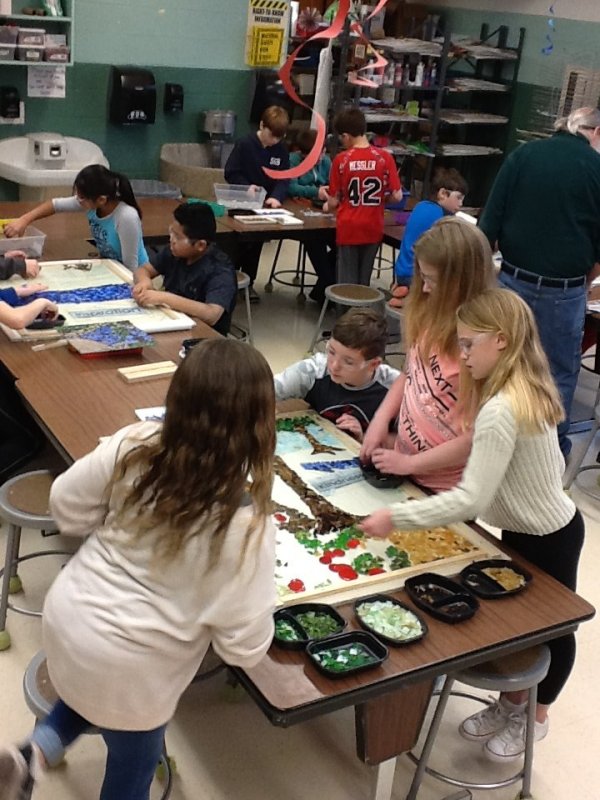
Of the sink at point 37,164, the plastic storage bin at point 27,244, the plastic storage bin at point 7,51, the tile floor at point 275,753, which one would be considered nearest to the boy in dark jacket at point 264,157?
the sink at point 37,164

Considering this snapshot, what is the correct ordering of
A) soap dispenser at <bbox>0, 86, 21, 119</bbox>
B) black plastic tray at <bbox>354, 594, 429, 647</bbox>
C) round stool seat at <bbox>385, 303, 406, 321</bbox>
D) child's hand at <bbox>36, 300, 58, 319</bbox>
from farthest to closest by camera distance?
soap dispenser at <bbox>0, 86, 21, 119</bbox>, round stool seat at <bbox>385, 303, 406, 321</bbox>, child's hand at <bbox>36, 300, 58, 319</bbox>, black plastic tray at <bbox>354, 594, 429, 647</bbox>

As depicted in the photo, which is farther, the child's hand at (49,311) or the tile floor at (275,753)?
the child's hand at (49,311)

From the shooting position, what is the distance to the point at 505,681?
6.06 feet

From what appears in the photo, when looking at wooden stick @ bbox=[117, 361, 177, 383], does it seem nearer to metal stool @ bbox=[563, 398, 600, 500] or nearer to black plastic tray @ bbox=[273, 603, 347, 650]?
black plastic tray @ bbox=[273, 603, 347, 650]

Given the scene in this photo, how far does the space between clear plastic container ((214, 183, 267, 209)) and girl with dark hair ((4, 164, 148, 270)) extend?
1553 millimetres

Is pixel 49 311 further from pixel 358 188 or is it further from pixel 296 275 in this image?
pixel 296 275

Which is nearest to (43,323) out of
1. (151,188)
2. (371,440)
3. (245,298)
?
(371,440)

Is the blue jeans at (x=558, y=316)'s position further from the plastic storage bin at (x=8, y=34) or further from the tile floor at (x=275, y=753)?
the plastic storage bin at (x=8, y=34)

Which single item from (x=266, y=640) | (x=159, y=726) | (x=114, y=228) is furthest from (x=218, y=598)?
(x=114, y=228)

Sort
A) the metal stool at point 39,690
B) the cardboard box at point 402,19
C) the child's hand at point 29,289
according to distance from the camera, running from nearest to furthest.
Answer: the metal stool at point 39,690
the child's hand at point 29,289
the cardboard box at point 402,19

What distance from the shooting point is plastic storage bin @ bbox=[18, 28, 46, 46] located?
5527 millimetres

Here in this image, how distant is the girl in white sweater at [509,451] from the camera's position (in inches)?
69.7

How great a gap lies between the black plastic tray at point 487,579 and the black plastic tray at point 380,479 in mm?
345

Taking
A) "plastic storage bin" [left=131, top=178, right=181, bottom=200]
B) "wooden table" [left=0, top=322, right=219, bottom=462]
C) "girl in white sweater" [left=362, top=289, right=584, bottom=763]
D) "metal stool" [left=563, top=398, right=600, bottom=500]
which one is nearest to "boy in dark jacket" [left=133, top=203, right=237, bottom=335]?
"wooden table" [left=0, top=322, right=219, bottom=462]
